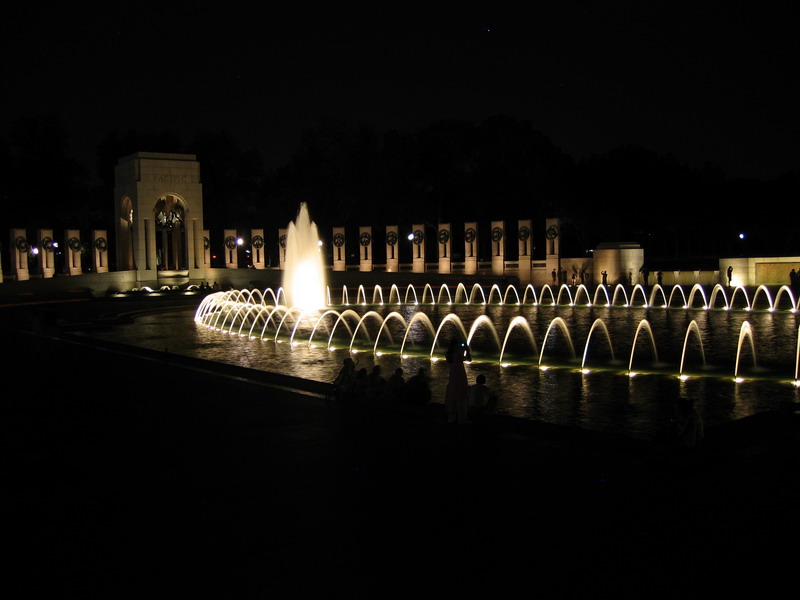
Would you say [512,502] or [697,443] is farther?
[697,443]

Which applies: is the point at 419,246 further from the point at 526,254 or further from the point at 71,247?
the point at 71,247

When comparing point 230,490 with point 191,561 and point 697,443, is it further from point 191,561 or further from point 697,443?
point 697,443

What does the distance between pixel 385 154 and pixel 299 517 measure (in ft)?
207

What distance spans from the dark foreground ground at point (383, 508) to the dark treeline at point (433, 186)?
5657 centimetres

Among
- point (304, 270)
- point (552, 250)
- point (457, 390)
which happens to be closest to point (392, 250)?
point (552, 250)

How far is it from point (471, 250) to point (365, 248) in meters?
7.00

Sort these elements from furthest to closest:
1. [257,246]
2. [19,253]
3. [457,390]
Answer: [257,246] < [19,253] < [457,390]

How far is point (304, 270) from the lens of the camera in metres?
40.4

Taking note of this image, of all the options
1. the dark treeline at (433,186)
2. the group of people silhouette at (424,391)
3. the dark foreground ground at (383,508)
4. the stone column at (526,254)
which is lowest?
the dark foreground ground at (383,508)

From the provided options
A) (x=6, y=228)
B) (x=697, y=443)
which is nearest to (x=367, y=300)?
(x=697, y=443)

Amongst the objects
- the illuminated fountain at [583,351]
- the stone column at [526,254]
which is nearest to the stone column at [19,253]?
the illuminated fountain at [583,351]

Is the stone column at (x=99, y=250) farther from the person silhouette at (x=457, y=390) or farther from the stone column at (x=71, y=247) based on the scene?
the person silhouette at (x=457, y=390)

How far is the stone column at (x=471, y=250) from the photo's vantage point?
48469 mm

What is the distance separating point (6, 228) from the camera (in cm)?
6269
